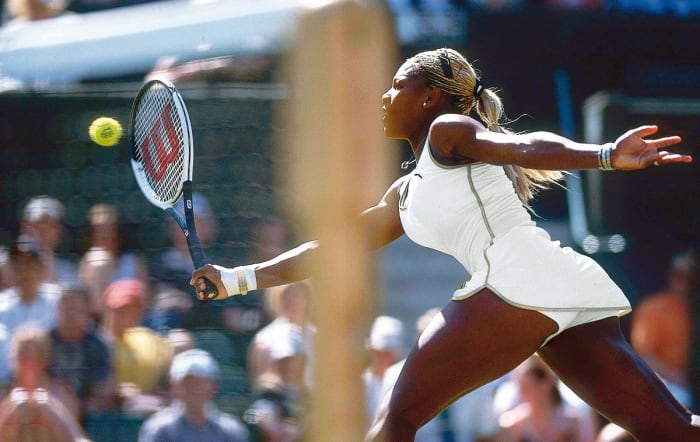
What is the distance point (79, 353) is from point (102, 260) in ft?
1.26

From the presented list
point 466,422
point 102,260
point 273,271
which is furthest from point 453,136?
point 466,422

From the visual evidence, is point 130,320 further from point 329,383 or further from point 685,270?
point 685,270

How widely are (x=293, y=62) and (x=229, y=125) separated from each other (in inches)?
53.6

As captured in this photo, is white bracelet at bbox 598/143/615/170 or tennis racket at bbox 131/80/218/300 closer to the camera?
white bracelet at bbox 598/143/615/170

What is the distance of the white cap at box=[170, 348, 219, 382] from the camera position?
4.69 m

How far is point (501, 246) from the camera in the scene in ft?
11.7

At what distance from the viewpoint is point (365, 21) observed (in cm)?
309

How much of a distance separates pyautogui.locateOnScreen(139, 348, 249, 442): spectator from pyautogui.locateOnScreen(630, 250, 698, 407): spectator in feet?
7.87

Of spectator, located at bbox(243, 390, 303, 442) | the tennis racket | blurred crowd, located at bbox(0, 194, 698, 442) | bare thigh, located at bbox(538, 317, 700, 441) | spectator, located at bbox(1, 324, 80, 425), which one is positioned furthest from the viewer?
spectator, located at bbox(1, 324, 80, 425)

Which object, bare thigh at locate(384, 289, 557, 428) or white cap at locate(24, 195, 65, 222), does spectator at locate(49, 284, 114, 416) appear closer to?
white cap at locate(24, 195, 65, 222)

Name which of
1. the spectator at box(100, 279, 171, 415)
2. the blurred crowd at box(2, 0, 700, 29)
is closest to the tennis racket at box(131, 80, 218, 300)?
the spectator at box(100, 279, 171, 415)

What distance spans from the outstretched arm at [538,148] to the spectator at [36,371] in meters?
2.17

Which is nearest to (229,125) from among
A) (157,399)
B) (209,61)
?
(209,61)

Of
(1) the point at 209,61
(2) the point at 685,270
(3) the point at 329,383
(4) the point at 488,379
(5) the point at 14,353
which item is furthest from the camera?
(2) the point at 685,270
